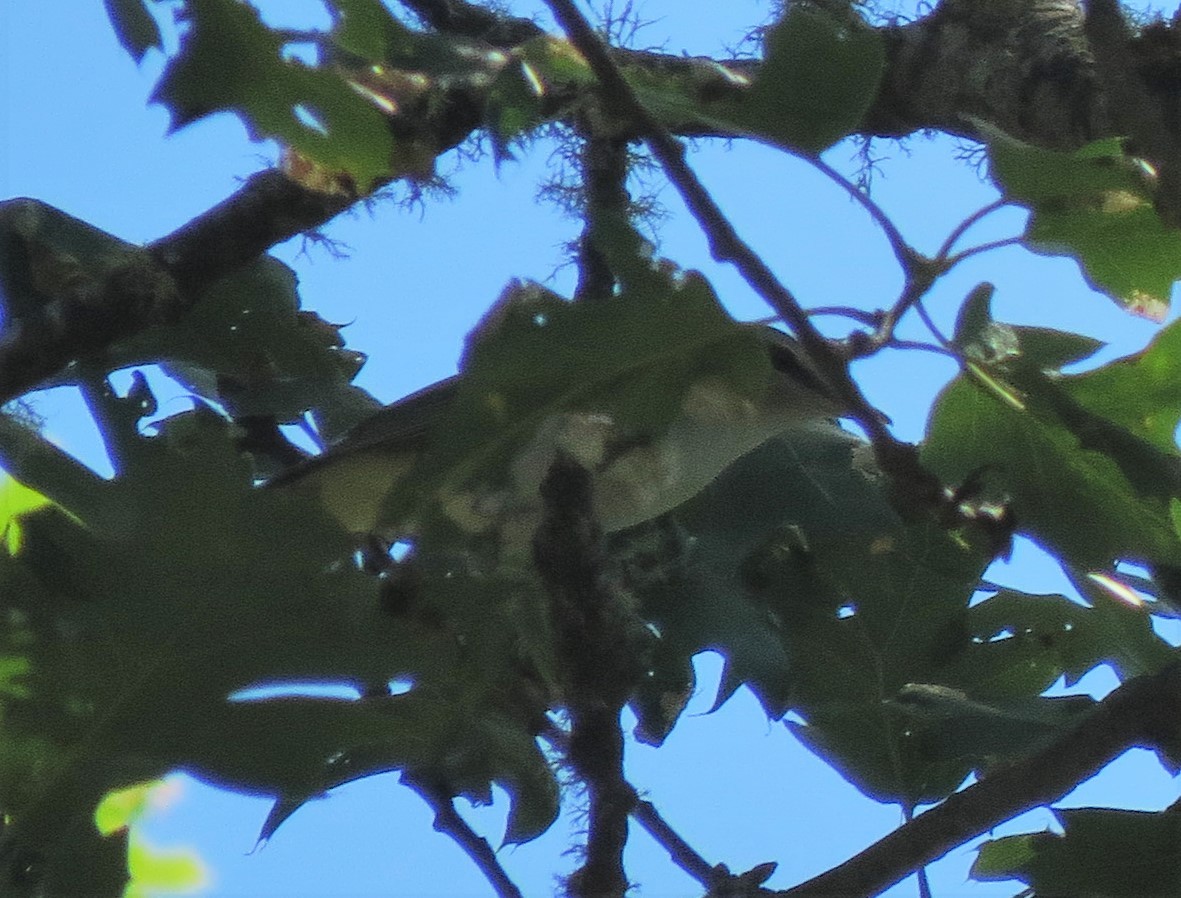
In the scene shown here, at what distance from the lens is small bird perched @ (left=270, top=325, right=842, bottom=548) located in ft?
3.86

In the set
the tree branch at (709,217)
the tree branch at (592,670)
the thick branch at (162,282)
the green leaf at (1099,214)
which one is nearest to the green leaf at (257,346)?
the thick branch at (162,282)

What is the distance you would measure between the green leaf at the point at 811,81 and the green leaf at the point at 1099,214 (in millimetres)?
119

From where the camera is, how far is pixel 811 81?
1.09 meters

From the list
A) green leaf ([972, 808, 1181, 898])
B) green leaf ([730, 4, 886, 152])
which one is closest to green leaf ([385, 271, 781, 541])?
green leaf ([730, 4, 886, 152])

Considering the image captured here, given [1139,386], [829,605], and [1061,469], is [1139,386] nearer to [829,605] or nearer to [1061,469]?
[1061,469]

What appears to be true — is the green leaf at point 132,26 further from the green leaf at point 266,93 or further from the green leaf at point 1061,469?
the green leaf at point 1061,469

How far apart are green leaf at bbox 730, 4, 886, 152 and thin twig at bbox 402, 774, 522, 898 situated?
2.27 feet

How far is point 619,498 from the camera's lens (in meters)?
1.70

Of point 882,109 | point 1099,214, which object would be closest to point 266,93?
point 1099,214

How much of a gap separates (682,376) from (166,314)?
69 centimetres

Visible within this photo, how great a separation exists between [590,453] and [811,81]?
41cm

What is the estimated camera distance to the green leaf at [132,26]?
3.50 ft

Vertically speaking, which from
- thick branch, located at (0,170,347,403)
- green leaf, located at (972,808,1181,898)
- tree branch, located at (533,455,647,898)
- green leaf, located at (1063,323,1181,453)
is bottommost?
green leaf, located at (972,808,1181,898)

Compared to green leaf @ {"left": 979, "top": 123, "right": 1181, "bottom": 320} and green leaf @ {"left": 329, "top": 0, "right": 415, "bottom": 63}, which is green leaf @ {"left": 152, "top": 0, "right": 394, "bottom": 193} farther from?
green leaf @ {"left": 979, "top": 123, "right": 1181, "bottom": 320}
